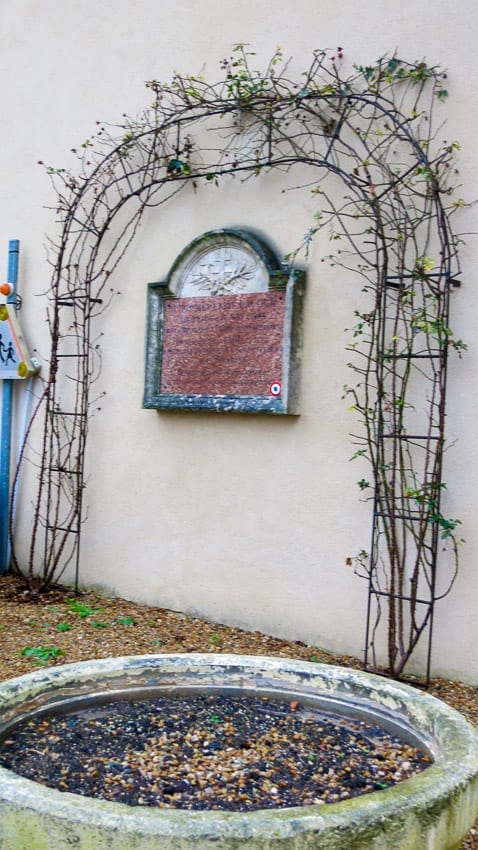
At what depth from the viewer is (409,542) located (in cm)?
398

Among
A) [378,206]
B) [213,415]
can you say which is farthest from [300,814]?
[213,415]

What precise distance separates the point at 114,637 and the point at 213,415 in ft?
4.57

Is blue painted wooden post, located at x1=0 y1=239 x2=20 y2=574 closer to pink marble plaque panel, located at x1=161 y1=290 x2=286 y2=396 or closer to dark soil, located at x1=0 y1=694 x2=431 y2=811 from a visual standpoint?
pink marble plaque panel, located at x1=161 y1=290 x2=286 y2=396

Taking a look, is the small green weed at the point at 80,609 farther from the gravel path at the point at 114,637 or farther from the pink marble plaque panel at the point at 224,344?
the pink marble plaque panel at the point at 224,344

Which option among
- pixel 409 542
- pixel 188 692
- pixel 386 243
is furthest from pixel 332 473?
pixel 188 692

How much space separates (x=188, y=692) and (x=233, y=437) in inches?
88.9

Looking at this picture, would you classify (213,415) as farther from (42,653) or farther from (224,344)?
(42,653)

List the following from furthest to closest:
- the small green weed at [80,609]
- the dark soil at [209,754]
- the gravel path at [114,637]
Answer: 1. the small green weed at [80,609]
2. the gravel path at [114,637]
3. the dark soil at [209,754]

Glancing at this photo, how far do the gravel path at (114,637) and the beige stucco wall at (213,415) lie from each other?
0.38 ft

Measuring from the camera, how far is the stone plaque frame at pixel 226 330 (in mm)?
4391

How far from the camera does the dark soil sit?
1953 millimetres

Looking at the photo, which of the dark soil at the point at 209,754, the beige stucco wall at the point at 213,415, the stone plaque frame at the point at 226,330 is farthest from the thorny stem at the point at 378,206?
the dark soil at the point at 209,754

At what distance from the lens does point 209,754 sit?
217 cm

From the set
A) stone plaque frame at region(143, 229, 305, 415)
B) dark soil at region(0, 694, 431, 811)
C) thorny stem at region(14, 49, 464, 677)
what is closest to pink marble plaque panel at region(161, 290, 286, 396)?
stone plaque frame at region(143, 229, 305, 415)
